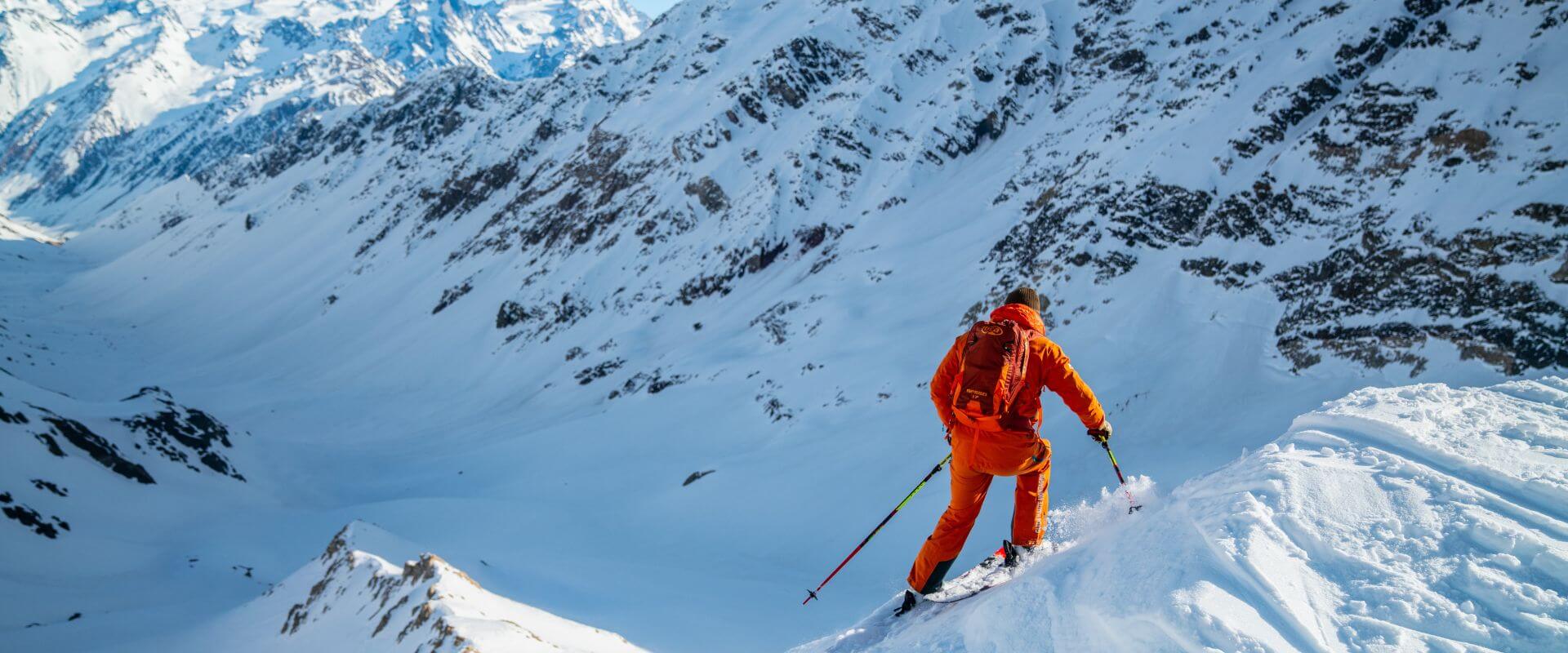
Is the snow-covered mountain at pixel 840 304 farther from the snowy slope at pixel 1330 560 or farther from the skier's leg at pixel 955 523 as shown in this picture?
the skier's leg at pixel 955 523

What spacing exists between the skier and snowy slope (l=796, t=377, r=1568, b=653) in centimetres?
43

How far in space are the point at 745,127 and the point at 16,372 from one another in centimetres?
4944

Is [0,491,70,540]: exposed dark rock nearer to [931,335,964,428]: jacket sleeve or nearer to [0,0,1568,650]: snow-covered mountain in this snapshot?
[0,0,1568,650]: snow-covered mountain

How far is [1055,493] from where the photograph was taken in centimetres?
1444

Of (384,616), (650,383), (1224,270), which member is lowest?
(650,383)

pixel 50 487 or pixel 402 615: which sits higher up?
pixel 402 615

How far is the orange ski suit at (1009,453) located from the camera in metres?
5.25

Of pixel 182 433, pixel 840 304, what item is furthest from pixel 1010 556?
pixel 182 433

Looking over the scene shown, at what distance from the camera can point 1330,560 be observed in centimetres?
392

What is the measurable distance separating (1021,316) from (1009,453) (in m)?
1.02

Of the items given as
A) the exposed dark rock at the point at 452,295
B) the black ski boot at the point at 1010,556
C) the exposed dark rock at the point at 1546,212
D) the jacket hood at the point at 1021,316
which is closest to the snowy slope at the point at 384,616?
the black ski boot at the point at 1010,556

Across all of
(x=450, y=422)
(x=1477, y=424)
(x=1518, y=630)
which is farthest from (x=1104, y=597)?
(x=450, y=422)

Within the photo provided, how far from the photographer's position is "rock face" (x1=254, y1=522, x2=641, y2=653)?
8031mm

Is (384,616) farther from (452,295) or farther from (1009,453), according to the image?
(452,295)
